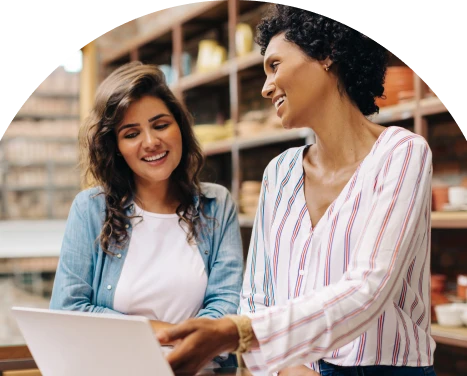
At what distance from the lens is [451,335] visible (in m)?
2.37

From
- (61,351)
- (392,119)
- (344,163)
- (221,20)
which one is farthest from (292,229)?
(221,20)

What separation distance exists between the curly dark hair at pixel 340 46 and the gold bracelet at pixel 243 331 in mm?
535

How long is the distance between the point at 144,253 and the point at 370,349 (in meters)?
0.74

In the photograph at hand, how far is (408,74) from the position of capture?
2578 millimetres

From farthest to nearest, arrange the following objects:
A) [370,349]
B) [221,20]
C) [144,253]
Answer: [221,20]
[144,253]
[370,349]

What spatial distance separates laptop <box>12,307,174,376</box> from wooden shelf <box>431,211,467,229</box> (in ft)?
6.35

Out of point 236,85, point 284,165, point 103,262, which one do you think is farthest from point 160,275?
point 236,85

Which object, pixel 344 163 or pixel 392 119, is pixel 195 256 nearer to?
pixel 344 163

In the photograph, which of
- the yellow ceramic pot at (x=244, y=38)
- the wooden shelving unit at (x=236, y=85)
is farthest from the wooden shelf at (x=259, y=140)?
the yellow ceramic pot at (x=244, y=38)

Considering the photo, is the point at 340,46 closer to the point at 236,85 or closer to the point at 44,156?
the point at 236,85

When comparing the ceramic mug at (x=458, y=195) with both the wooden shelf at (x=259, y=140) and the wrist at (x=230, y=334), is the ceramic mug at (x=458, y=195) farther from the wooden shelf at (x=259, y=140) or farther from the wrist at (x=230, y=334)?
the wrist at (x=230, y=334)

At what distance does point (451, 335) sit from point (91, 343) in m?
1.98

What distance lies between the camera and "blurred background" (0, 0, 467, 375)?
8.39ft

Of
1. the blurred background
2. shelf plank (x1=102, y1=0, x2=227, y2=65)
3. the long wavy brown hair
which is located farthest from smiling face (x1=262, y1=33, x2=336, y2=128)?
shelf plank (x1=102, y1=0, x2=227, y2=65)
